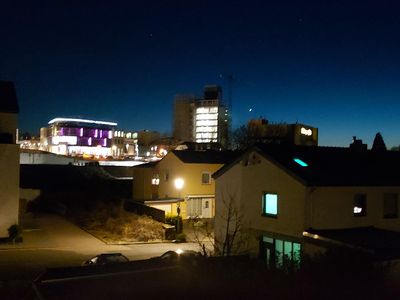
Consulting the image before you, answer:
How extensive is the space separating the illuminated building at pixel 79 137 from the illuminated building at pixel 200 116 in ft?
74.6

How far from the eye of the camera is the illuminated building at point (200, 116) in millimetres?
161750

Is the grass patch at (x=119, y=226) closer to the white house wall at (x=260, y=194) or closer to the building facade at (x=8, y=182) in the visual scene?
the building facade at (x=8, y=182)

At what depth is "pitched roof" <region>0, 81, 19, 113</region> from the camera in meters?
33.3

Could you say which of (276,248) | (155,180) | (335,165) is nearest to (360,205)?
(335,165)

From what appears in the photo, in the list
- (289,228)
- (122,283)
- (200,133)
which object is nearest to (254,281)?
(122,283)

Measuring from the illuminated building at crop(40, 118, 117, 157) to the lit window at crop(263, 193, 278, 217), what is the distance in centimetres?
12662

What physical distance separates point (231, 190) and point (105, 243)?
10226mm

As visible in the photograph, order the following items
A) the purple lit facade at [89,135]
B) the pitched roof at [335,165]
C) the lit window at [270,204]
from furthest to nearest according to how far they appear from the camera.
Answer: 1. the purple lit facade at [89,135]
2. the lit window at [270,204]
3. the pitched roof at [335,165]

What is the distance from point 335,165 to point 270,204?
3.83 metres

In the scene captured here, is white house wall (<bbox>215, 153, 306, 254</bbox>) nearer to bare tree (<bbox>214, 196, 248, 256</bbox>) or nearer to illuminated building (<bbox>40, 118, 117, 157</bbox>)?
bare tree (<bbox>214, 196, 248, 256</bbox>)

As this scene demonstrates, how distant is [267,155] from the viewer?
2531 cm

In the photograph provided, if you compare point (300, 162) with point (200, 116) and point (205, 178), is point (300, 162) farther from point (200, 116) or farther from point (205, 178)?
point (200, 116)

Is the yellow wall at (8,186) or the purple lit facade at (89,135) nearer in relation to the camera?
the yellow wall at (8,186)

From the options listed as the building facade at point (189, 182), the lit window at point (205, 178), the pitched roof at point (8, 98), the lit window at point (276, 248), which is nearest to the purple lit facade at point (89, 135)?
the building facade at point (189, 182)
